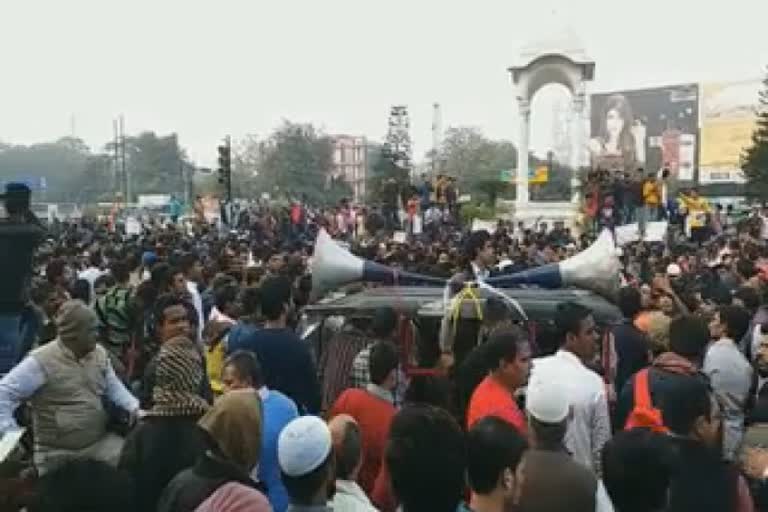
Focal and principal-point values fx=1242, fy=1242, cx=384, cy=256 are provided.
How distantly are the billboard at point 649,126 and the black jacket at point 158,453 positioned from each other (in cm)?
8358

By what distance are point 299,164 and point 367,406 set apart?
266ft

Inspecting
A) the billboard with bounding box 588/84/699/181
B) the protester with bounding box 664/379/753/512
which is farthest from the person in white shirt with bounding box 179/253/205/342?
the billboard with bounding box 588/84/699/181

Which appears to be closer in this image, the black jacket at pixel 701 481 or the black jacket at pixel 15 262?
the black jacket at pixel 701 481

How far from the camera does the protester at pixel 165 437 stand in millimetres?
5449

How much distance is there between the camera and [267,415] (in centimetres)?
589

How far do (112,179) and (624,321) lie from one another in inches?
4194

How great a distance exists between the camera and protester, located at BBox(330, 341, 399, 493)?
623cm

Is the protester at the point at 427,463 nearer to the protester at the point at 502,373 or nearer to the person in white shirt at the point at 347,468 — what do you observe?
the person in white shirt at the point at 347,468

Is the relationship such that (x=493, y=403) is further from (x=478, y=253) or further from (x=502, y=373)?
(x=478, y=253)

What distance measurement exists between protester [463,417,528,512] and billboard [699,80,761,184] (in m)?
81.3

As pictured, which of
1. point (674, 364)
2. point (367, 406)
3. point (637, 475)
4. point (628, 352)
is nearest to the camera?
point (637, 475)

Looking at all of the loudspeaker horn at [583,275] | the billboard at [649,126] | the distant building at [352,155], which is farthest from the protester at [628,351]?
the distant building at [352,155]

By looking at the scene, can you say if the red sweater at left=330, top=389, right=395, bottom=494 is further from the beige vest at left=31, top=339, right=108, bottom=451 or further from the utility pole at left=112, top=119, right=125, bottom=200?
the utility pole at left=112, top=119, right=125, bottom=200

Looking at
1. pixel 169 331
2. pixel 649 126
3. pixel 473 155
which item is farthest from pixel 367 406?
pixel 473 155
